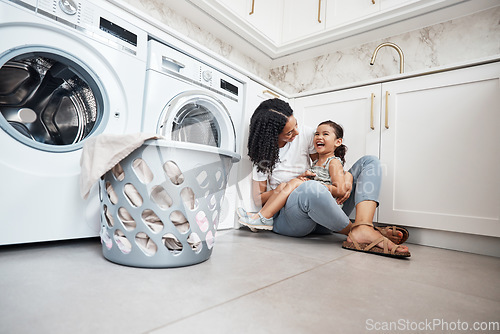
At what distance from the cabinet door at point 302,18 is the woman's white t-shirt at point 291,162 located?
1.09 m

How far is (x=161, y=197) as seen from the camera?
79 cm

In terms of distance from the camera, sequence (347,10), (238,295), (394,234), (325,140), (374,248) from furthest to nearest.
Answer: (347,10)
(325,140)
(394,234)
(374,248)
(238,295)

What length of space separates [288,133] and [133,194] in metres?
0.96

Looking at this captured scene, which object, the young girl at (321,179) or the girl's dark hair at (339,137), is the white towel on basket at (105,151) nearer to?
the young girl at (321,179)

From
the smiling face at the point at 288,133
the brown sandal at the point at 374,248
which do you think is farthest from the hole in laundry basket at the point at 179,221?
the smiling face at the point at 288,133

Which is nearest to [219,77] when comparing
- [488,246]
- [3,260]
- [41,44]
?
[41,44]

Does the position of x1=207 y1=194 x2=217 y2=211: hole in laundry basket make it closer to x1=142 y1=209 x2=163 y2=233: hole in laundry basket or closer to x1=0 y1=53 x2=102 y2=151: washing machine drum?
x1=142 y1=209 x2=163 y2=233: hole in laundry basket

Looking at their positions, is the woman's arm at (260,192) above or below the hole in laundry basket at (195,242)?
above

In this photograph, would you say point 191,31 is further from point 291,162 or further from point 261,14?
point 291,162

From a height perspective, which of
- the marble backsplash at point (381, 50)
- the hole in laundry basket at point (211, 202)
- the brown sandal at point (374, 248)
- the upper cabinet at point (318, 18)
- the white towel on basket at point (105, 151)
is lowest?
the brown sandal at point (374, 248)

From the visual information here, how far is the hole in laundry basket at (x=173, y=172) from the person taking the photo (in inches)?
30.3

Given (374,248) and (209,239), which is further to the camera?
(374,248)

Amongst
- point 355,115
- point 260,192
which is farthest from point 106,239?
point 355,115

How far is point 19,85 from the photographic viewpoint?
34.7 inches
